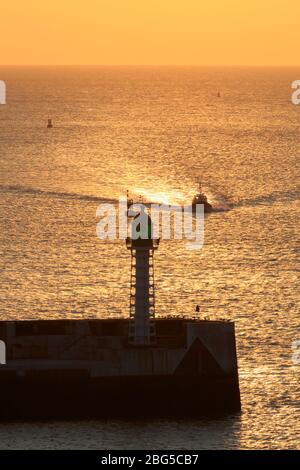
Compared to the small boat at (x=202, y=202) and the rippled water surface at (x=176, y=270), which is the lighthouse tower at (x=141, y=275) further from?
the small boat at (x=202, y=202)

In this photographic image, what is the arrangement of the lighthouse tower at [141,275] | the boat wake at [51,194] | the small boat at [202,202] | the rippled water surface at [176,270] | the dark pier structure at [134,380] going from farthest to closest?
the boat wake at [51,194], the small boat at [202,202], the lighthouse tower at [141,275], the dark pier structure at [134,380], the rippled water surface at [176,270]

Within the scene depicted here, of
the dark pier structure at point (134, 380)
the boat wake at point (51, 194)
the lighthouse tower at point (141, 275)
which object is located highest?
the boat wake at point (51, 194)

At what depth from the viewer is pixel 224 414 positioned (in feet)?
227

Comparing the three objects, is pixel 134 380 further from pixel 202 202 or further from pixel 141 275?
pixel 202 202

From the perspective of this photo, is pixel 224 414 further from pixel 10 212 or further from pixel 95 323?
pixel 10 212

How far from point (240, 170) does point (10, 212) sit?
5329cm

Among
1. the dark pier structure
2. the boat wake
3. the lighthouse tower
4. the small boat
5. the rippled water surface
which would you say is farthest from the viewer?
the boat wake

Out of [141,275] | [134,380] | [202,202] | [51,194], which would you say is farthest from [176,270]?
[51,194]

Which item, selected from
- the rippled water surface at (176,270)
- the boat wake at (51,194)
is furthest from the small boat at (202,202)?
the boat wake at (51,194)

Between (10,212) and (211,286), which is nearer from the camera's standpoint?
(211,286)

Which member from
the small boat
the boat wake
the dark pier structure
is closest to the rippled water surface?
the boat wake

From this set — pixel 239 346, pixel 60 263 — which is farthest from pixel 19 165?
pixel 239 346

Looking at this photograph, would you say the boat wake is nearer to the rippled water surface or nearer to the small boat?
the rippled water surface

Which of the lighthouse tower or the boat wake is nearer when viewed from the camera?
the lighthouse tower
